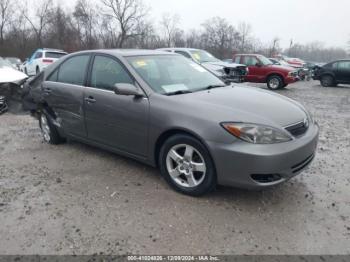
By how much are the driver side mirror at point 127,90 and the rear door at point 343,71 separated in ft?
53.8

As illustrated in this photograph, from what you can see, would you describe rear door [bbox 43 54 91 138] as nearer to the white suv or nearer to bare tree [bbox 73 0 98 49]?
the white suv

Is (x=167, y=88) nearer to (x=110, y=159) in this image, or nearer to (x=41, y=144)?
(x=110, y=159)

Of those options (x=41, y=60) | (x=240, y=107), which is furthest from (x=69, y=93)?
(x=41, y=60)

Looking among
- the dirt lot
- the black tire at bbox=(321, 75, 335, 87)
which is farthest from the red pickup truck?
the dirt lot

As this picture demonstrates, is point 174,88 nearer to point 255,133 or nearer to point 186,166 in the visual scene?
point 186,166

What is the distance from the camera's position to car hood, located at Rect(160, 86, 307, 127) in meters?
3.19

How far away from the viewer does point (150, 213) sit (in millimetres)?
3186

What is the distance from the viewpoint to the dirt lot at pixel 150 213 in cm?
271

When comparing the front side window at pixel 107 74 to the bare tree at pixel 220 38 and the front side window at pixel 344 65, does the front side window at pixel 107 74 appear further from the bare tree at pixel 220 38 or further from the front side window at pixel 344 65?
the bare tree at pixel 220 38

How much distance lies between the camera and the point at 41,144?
18.1 feet

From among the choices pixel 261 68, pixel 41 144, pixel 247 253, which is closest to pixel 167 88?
pixel 247 253

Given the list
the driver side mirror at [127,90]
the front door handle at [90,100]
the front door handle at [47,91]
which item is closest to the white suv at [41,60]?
the front door handle at [47,91]

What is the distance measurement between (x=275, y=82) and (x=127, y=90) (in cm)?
1305

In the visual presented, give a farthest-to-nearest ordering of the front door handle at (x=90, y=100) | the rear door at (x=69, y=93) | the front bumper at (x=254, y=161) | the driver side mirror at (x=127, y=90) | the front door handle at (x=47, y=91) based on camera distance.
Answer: the front door handle at (x=47, y=91) → the rear door at (x=69, y=93) → the front door handle at (x=90, y=100) → the driver side mirror at (x=127, y=90) → the front bumper at (x=254, y=161)
